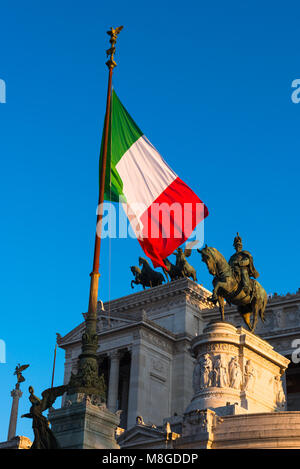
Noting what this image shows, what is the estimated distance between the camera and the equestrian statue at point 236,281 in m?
35.2

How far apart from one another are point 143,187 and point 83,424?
28.4 ft

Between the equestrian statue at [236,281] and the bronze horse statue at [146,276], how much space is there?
2782 cm

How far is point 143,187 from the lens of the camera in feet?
74.3

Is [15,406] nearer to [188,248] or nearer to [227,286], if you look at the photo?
[188,248]

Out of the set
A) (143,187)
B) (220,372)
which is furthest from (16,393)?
(143,187)

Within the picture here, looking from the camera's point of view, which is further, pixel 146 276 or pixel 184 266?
pixel 146 276

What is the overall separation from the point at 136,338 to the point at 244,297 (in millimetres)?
20854

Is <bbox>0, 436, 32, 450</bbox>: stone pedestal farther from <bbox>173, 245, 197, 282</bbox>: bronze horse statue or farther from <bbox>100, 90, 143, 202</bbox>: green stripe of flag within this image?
<bbox>173, 245, 197, 282</bbox>: bronze horse statue

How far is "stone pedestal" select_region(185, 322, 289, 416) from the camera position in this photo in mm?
32875

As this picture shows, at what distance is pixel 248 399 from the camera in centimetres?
3316

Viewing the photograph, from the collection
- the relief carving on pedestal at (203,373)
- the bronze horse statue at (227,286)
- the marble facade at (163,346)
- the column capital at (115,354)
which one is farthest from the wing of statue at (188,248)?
the relief carving on pedestal at (203,373)

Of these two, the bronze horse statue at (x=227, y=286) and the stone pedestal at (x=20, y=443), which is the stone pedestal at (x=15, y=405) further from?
the bronze horse statue at (x=227, y=286)
